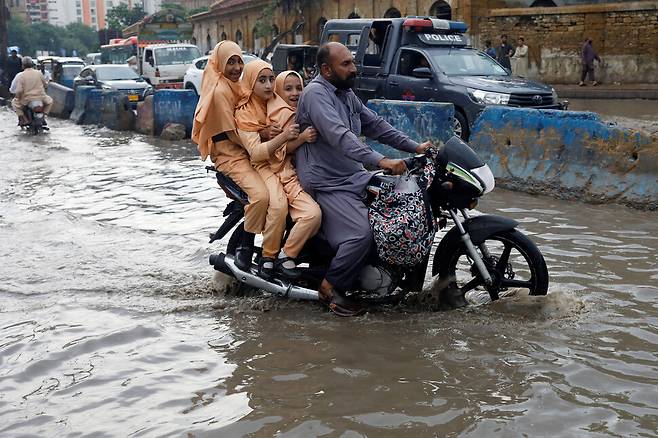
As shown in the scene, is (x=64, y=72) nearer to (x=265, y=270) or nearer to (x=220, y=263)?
(x=220, y=263)

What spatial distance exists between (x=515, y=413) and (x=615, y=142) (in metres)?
5.44

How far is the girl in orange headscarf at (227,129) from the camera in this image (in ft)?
17.7

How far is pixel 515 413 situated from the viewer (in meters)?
3.83

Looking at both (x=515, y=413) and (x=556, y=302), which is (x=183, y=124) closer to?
(x=556, y=302)

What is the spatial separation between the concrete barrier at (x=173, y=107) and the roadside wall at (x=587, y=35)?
48.4 feet

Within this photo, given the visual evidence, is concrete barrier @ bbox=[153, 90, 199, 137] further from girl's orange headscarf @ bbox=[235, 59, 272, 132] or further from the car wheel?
girl's orange headscarf @ bbox=[235, 59, 272, 132]

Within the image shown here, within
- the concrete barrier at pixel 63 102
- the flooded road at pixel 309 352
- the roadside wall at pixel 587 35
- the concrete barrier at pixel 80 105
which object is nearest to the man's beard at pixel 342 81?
the flooded road at pixel 309 352

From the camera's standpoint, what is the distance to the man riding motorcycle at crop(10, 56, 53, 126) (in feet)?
62.0

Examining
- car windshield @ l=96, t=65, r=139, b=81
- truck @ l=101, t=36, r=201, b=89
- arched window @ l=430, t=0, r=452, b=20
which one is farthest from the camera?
arched window @ l=430, t=0, r=452, b=20

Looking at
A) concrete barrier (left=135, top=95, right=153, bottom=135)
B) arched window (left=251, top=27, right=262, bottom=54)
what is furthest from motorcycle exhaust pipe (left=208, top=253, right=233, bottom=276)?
arched window (left=251, top=27, right=262, bottom=54)

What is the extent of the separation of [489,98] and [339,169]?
842 centimetres

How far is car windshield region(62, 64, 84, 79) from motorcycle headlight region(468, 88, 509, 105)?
26.1m

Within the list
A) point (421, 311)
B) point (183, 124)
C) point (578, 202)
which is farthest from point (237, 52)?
point (183, 124)

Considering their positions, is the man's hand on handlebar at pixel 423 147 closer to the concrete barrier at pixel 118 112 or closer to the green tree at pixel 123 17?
the concrete barrier at pixel 118 112
